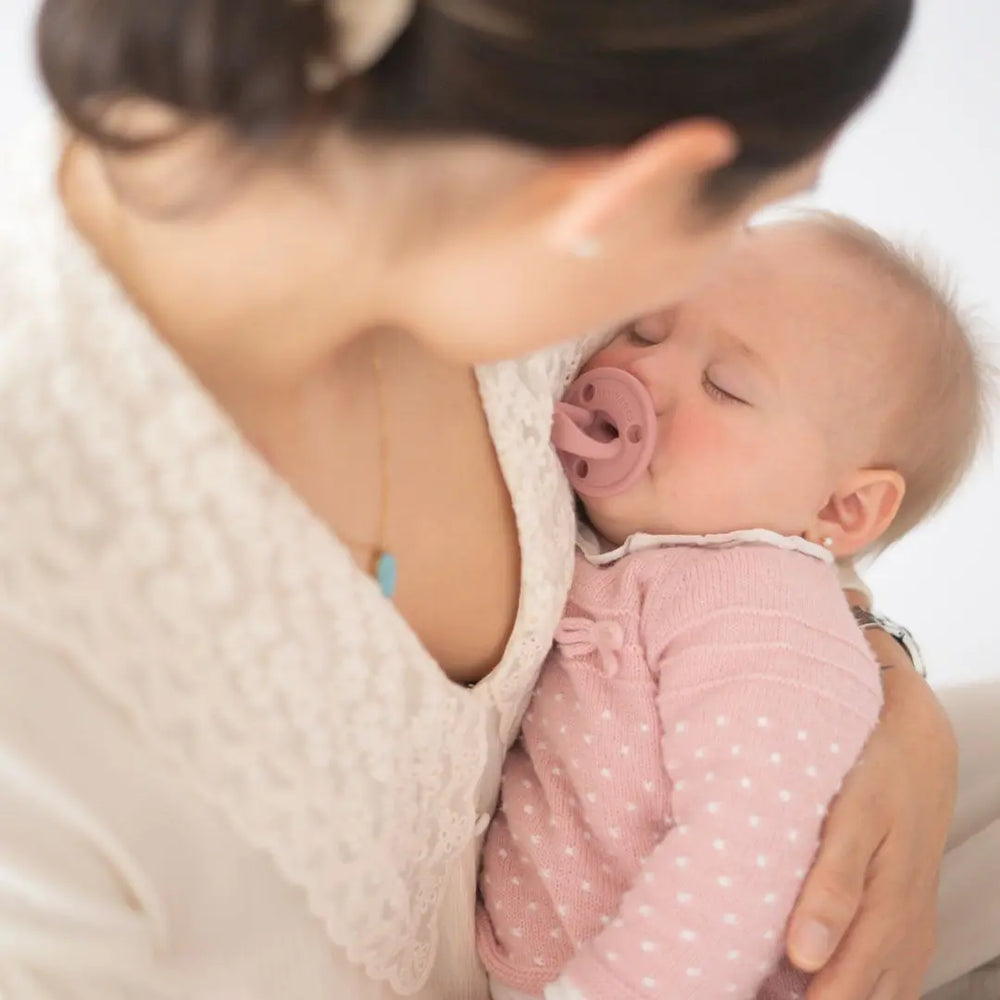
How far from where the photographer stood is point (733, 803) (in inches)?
30.0

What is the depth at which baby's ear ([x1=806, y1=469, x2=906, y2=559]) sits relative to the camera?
3.18ft

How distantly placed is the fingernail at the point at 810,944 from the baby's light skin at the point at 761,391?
32 centimetres

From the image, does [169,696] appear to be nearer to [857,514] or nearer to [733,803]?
[733,803]

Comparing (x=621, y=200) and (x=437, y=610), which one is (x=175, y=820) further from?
(x=621, y=200)

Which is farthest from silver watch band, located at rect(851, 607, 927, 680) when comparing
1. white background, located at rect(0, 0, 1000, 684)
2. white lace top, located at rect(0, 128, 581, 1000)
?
white background, located at rect(0, 0, 1000, 684)

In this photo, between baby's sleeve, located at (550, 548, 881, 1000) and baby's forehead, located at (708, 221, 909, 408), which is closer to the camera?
baby's sleeve, located at (550, 548, 881, 1000)

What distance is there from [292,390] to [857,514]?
0.56 m

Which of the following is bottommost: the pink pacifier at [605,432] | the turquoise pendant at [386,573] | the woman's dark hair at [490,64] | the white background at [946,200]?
the white background at [946,200]

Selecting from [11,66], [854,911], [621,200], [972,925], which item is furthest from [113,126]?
[11,66]

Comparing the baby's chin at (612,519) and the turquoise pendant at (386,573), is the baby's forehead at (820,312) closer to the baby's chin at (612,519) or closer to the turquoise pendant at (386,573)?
the baby's chin at (612,519)

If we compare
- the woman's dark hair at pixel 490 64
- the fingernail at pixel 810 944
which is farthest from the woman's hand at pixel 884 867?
the woman's dark hair at pixel 490 64

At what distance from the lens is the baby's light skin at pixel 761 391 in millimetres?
897

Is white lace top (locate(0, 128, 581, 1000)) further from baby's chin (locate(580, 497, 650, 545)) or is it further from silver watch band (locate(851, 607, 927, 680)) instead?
silver watch band (locate(851, 607, 927, 680))

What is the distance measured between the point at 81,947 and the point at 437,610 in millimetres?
297
